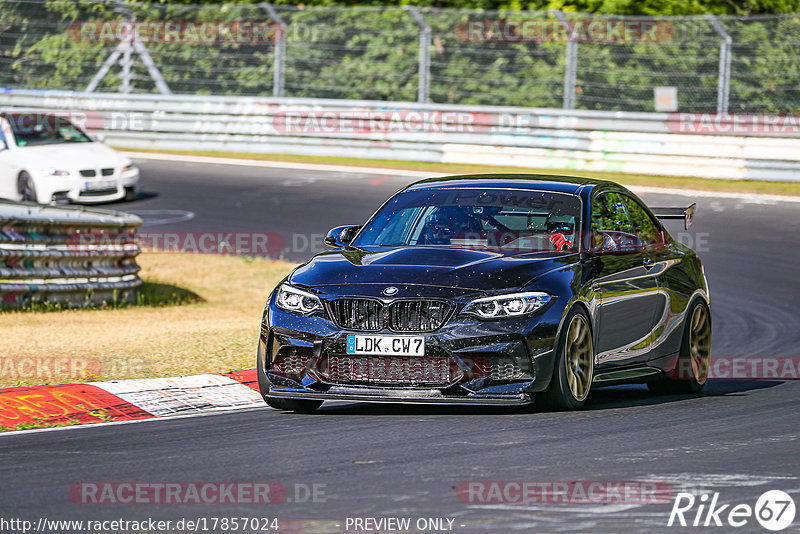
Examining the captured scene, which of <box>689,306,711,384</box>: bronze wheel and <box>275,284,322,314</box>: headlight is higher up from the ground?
<box>275,284,322,314</box>: headlight

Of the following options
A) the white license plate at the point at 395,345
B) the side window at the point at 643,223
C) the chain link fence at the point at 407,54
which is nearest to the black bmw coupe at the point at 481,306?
the white license plate at the point at 395,345

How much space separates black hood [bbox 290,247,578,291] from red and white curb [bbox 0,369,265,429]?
1202mm

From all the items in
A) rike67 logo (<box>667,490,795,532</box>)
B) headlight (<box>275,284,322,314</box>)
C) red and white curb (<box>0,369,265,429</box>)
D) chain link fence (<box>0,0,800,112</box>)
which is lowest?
red and white curb (<box>0,369,265,429</box>)

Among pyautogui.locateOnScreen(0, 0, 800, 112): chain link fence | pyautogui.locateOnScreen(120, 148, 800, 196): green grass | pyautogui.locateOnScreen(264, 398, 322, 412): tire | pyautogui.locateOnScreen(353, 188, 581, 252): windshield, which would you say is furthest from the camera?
pyautogui.locateOnScreen(0, 0, 800, 112): chain link fence

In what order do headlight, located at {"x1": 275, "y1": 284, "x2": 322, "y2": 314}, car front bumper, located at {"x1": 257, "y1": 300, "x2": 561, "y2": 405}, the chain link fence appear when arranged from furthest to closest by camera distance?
the chain link fence
headlight, located at {"x1": 275, "y1": 284, "x2": 322, "y2": 314}
car front bumper, located at {"x1": 257, "y1": 300, "x2": 561, "y2": 405}

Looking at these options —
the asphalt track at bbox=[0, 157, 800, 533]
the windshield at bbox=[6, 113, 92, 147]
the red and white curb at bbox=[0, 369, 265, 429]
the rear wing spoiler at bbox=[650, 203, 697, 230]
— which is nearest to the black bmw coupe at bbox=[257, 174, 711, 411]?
the asphalt track at bbox=[0, 157, 800, 533]

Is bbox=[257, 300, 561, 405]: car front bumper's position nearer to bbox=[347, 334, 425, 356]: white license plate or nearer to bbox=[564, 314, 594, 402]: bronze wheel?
bbox=[347, 334, 425, 356]: white license plate

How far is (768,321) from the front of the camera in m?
13.6

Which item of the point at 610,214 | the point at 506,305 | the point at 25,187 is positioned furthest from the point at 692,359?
the point at 25,187

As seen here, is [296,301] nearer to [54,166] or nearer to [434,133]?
[54,166]

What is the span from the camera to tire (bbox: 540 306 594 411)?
27.0 feet

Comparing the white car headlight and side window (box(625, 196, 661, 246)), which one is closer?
side window (box(625, 196, 661, 246))

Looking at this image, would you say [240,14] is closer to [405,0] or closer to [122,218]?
[405,0]

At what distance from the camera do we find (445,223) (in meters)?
9.32
